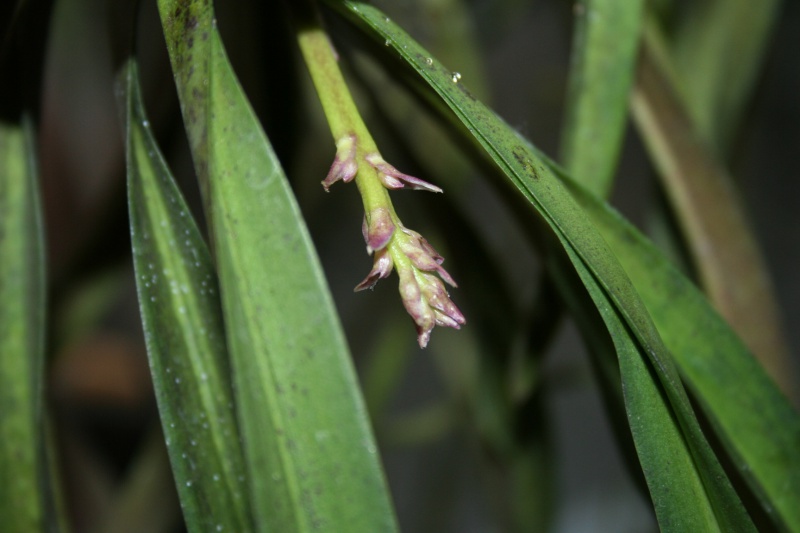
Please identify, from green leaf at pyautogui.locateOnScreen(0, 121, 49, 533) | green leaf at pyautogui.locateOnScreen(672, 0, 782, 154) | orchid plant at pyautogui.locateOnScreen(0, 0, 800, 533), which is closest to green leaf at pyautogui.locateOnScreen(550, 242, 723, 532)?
orchid plant at pyautogui.locateOnScreen(0, 0, 800, 533)

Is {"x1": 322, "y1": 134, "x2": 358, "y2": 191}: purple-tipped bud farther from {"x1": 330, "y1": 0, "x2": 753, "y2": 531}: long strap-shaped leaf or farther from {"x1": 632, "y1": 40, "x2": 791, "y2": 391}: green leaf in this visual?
{"x1": 632, "y1": 40, "x2": 791, "y2": 391}: green leaf

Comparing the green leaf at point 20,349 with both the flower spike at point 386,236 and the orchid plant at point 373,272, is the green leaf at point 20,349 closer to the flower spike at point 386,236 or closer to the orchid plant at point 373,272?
the orchid plant at point 373,272

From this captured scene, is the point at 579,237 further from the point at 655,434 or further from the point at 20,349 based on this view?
the point at 20,349

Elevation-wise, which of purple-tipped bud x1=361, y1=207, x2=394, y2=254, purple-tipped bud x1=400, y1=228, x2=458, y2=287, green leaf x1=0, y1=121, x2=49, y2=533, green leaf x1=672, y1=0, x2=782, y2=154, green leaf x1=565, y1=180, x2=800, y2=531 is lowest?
green leaf x1=0, y1=121, x2=49, y2=533

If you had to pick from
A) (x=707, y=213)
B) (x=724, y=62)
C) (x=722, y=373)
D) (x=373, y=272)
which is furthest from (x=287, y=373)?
(x=724, y=62)

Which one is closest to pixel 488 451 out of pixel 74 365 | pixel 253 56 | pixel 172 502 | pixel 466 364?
pixel 466 364

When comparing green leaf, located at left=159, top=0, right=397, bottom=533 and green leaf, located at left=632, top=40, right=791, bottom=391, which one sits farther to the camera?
green leaf, located at left=632, top=40, right=791, bottom=391

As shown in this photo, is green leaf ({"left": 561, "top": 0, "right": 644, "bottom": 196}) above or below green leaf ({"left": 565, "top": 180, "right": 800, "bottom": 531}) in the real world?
above
